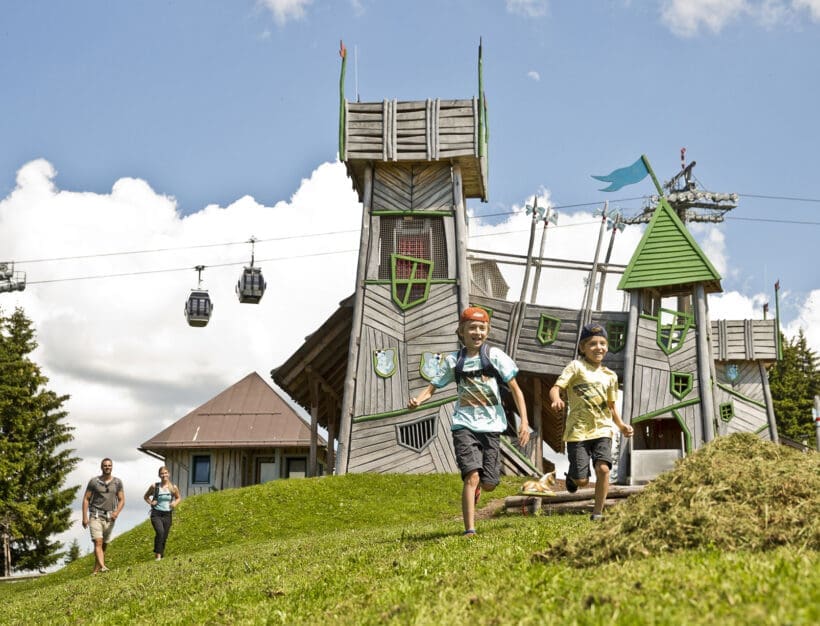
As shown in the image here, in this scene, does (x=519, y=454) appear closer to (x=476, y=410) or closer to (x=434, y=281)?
(x=434, y=281)

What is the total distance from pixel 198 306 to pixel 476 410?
23.4 meters

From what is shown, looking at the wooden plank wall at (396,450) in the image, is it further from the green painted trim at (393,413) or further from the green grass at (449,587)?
the green grass at (449,587)

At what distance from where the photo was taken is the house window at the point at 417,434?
2702cm

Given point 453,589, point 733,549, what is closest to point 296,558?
point 453,589

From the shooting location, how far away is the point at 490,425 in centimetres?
971

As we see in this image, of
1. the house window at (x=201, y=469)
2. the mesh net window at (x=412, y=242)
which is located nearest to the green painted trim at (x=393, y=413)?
the mesh net window at (x=412, y=242)

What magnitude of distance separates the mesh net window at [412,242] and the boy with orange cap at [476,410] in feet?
60.9

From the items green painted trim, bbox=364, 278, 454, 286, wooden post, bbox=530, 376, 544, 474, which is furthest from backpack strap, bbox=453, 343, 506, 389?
wooden post, bbox=530, 376, 544, 474

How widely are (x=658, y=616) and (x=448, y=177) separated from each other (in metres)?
25.0

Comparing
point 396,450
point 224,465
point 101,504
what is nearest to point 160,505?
point 101,504

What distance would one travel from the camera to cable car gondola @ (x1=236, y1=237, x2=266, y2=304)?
100ft

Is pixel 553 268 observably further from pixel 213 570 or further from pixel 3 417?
pixel 3 417

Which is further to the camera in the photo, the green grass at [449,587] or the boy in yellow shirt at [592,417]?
the boy in yellow shirt at [592,417]

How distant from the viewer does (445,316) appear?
28.2m
